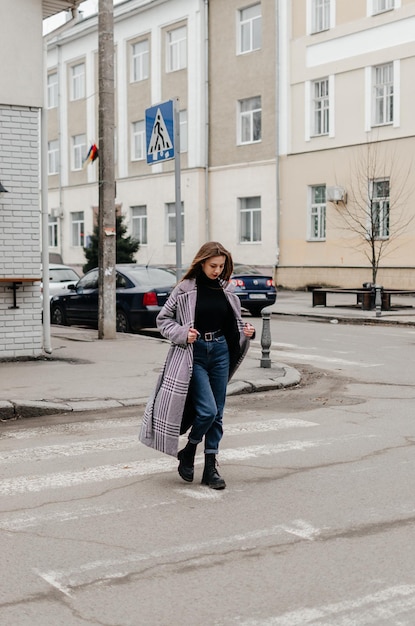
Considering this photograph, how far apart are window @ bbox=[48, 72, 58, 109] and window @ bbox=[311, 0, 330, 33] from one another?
1831 cm

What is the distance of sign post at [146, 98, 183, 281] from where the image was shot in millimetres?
11219

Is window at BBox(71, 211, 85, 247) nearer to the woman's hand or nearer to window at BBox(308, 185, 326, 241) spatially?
window at BBox(308, 185, 326, 241)

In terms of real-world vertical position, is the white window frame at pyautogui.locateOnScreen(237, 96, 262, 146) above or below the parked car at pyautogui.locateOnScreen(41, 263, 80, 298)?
above

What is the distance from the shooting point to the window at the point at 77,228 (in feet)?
149

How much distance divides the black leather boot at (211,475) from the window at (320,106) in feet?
91.8

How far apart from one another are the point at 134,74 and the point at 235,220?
971 centimetres

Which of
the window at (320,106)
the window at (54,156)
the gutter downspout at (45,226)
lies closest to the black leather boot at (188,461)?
the gutter downspout at (45,226)

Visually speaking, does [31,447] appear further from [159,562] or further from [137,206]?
[137,206]

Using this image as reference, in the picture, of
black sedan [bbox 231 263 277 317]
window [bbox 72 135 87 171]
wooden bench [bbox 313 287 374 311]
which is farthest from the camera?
window [bbox 72 135 87 171]

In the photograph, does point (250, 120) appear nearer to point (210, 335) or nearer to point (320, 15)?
point (320, 15)

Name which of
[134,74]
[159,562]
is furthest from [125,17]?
[159,562]

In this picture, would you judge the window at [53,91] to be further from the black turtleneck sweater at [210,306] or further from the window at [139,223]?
the black turtleneck sweater at [210,306]

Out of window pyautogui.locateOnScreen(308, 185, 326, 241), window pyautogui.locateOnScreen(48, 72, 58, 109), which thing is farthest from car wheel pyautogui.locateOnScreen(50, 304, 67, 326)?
window pyautogui.locateOnScreen(48, 72, 58, 109)

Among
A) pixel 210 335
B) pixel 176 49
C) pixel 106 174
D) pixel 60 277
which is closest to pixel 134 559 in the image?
pixel 210 335
